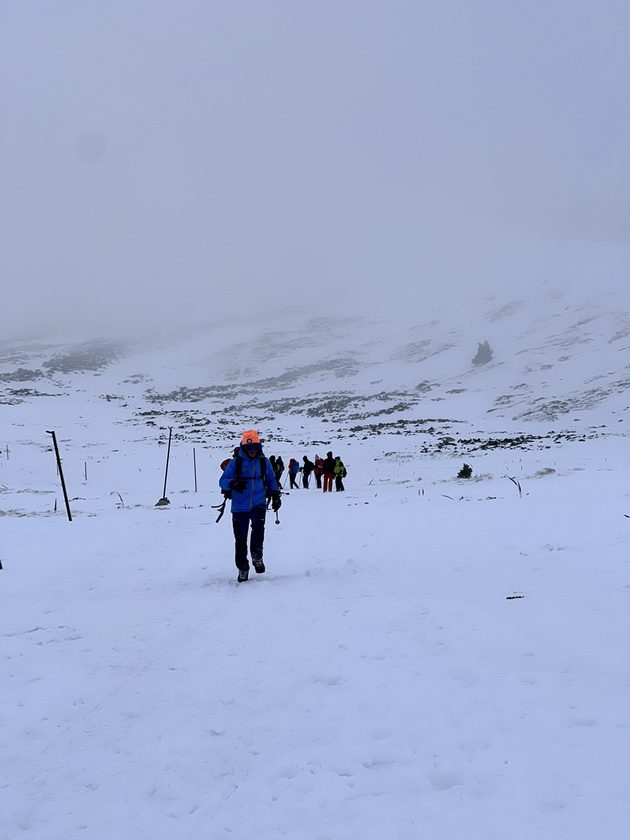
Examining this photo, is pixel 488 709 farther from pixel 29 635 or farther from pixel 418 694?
pixel 29 635

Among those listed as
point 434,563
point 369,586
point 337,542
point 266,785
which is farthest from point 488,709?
point 337,542

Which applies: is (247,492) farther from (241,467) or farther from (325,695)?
(325,695)

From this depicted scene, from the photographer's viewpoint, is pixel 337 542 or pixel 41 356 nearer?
pixel 337 542

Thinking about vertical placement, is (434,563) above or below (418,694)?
below

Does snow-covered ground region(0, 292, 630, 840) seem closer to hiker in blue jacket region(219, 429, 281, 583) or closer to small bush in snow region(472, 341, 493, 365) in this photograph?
hiker in blue jacket region(219, 429, 281, 583)

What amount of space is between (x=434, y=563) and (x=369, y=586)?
1478mm

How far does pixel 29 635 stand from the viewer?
523 cm

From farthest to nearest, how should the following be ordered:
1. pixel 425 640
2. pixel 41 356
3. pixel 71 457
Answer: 1. pixel 41 356
2. pixel 71 457
3. pixel 425 640

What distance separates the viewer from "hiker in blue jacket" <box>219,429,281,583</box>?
7383mm

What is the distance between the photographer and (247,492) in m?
7.46

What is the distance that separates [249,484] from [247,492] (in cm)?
12

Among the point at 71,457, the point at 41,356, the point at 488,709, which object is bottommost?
the point at 71,457

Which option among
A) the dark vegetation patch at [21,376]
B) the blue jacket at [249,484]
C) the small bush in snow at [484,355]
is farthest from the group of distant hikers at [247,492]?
the dark vegetation patch at [21,376]

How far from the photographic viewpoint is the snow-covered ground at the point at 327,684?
8.82 ft
